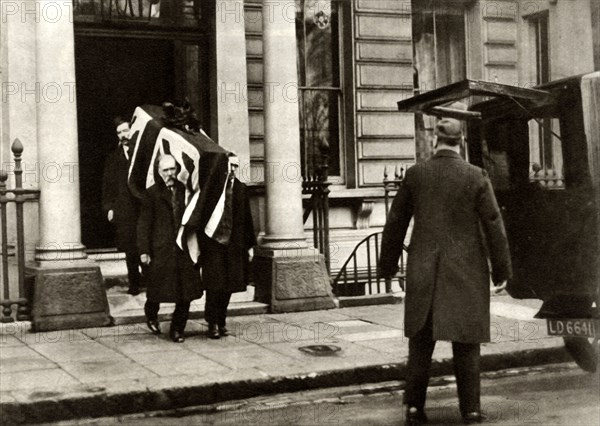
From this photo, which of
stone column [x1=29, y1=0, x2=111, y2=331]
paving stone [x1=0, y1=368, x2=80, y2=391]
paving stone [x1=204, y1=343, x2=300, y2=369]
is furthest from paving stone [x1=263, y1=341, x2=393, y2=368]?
stone column [x1=29, y1=0, x2=111, y2=331]

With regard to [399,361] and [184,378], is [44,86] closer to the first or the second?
[184,378]

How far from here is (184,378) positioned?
7199mm

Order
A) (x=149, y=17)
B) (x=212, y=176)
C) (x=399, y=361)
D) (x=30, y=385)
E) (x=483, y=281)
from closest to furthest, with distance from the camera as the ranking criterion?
(x=483, y=281)
(x=30, y=385)
(x=399, y=361)
(x=212, y=176)
(x=149, y=17)

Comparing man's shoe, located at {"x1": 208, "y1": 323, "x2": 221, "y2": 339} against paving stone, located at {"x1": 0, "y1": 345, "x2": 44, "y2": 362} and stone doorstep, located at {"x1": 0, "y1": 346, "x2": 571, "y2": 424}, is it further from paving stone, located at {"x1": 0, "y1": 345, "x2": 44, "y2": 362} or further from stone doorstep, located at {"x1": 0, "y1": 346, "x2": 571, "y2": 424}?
stone doorstep, located at {"x1": 0, "y1": 346, "x2": 571, "y2": 424}

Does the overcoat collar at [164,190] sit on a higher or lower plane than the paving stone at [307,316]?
higher

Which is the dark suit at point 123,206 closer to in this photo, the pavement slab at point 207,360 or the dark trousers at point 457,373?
the pavement slab at point 207,360

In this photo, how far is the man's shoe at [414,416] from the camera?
6225 millimetres

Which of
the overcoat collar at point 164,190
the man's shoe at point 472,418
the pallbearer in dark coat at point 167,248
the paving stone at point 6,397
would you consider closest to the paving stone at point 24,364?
the paving stone at point 6,397

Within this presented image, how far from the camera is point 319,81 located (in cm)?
1366

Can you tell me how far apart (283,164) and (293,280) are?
1.38 meters

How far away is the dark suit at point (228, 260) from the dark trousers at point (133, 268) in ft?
4.37

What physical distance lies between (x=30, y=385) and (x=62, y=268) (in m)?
2.78

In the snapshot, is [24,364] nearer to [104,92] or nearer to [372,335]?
[372,335]

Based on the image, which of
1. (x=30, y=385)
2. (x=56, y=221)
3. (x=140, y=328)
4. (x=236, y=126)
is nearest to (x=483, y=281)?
(x=30, y=385)
